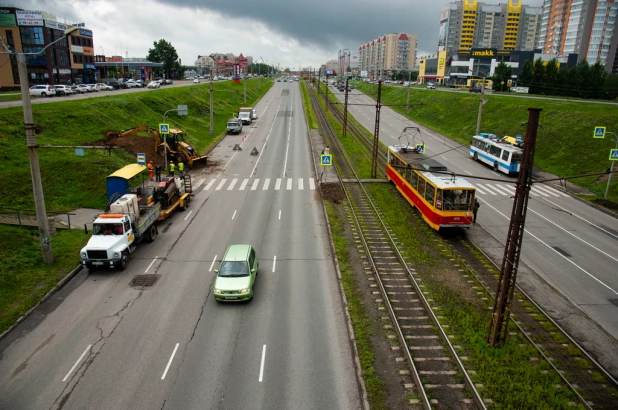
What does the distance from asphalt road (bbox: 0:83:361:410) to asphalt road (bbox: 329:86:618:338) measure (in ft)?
30.0

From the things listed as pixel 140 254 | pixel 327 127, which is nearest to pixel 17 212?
pixel 140 254

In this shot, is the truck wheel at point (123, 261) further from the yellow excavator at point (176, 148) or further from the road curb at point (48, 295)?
the yellow excavator at point (176, 148)

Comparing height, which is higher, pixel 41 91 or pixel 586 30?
pixel 586 30

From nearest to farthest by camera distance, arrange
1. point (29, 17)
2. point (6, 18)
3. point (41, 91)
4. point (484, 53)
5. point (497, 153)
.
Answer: point (497, 153)
point (41, 91)
point (6, 18)
point (29, 17)
point (484, 53)

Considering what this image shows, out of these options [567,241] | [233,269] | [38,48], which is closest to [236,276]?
[233,269]

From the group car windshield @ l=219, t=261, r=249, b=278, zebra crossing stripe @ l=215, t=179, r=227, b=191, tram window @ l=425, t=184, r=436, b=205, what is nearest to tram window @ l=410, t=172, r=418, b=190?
tram window @ l=425, t=184, r=436, b=205

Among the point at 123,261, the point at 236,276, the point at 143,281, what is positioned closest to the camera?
the point at 236,276

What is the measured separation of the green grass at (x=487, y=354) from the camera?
12664 mm

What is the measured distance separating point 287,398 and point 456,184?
16790 millimetres

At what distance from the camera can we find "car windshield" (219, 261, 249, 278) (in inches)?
728

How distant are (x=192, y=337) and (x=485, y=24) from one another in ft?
709

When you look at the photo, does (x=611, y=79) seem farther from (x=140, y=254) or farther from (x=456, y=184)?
(x=140, y=254)

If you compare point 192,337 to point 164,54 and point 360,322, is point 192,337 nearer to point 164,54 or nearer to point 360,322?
point 360,322

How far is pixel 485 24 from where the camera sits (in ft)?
636
